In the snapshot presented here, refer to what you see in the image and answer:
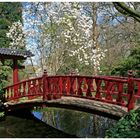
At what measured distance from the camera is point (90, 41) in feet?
77.7

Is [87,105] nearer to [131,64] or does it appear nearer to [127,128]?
[127,128]

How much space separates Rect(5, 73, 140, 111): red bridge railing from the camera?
1062cm

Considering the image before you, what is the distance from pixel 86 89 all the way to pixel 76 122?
7.24 ft

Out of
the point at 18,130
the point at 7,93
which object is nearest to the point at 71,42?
the point at 7,93

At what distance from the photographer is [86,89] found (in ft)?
43.2

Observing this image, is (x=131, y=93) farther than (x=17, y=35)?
No

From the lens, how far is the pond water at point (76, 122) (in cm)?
1307

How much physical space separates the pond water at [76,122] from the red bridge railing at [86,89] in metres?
1.12

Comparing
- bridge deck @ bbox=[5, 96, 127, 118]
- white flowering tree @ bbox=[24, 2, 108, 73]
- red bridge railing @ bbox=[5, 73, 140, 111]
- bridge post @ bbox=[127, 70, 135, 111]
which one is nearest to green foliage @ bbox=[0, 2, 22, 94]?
white flowering tree @ bbox=[24, 2, 108, 73]

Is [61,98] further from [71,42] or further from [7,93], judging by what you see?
[71,42]

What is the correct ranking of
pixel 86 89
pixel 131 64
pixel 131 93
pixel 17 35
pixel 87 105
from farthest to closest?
pixel 17 35
pixel 131 64
pixel 86 89
pixel 87 105
pixel 131 93

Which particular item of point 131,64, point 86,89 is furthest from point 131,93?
point 131,64

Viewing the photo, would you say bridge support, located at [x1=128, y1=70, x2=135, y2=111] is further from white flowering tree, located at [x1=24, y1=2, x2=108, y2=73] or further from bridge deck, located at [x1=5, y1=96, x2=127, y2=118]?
white flowering tree, located at [x1=24, y1=2, x2=108, y2=73]

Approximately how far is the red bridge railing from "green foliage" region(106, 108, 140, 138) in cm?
162
